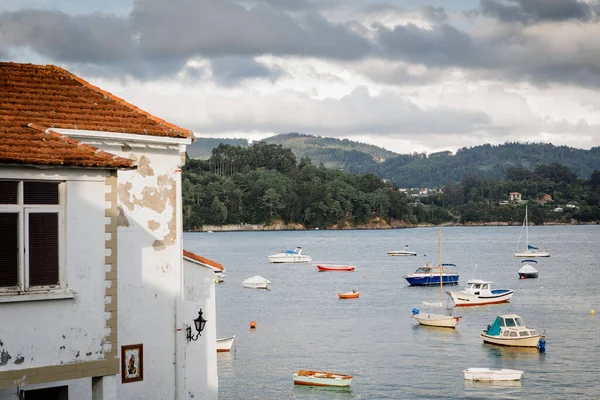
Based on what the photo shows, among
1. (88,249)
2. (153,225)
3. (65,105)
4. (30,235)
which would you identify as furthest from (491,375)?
(30,235)

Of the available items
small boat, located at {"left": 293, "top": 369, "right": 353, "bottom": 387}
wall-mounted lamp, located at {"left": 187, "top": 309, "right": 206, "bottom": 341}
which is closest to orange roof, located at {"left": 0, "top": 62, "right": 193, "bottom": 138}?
wall-mounted lamp, located at {"left": 187, "top": 309, "right": 206, "bottom": 341}

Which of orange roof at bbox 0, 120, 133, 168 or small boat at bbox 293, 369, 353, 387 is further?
small boat at bbox 293, 369, 353, 387

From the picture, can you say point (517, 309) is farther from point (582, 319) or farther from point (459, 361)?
point (459, 361)

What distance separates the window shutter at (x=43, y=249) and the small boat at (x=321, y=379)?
28.4m

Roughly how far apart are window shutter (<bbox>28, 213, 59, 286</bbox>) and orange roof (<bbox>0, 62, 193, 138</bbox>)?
2.64 metres

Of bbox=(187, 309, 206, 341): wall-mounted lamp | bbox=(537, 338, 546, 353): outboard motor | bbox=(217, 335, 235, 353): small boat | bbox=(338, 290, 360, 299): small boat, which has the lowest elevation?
bbox=(338, 290, 360, 299): small boat

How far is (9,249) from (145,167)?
4.94 meters

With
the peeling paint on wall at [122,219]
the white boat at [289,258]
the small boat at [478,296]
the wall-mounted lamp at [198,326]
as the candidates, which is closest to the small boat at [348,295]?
the small boat at [478,296]

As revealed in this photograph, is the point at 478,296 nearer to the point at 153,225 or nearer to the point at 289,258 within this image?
the point at 153,225

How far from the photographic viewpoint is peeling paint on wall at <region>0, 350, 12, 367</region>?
1366 cm

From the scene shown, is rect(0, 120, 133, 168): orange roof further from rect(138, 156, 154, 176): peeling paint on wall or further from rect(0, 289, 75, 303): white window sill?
rect(138, 156, 154, 176): peeling paint on wall

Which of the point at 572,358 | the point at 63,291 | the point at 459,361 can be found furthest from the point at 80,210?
the point at 572,358

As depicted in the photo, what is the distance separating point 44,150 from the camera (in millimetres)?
14258

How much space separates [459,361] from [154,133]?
35.6 m
